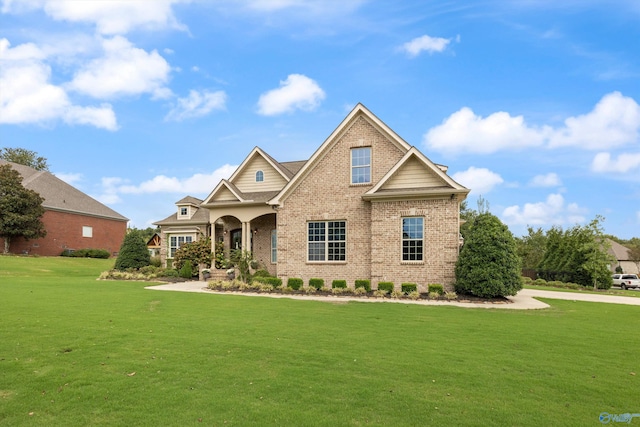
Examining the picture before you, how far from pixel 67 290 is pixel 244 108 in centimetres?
1153

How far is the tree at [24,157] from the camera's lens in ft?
192

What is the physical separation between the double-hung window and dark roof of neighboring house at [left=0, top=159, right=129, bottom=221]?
31483 mm

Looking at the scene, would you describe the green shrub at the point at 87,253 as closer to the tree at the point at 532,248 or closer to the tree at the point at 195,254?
the tree at the point at 195,254

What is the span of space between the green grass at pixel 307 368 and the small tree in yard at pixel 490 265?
3909 millimetres

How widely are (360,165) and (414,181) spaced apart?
115 inches

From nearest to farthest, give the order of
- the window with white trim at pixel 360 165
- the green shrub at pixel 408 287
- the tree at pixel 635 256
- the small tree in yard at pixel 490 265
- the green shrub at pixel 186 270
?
1. the small tree in yard at pixel 490 265
2. the green shrub at pixel 408 287
3. the window with white trim at pixel 360 165
4. the green shrub at pixel 186 270
5. the tree at pixel 635 256

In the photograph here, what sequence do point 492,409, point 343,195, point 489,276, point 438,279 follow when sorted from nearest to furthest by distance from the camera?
point 492,409, point 489,276, point 438,279, point 343,195

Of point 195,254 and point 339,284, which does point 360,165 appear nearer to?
point 339,284

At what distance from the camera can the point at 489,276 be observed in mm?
15617

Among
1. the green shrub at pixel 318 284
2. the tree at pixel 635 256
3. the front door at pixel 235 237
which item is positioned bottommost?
the tree at pixel 635 256

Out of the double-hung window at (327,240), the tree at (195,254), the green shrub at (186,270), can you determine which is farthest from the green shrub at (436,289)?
the green shrub at (186,270)

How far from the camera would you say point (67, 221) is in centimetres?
4062

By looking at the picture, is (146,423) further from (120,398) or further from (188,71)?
(188,71)

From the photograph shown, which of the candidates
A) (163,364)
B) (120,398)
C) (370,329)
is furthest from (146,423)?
(370,329)
